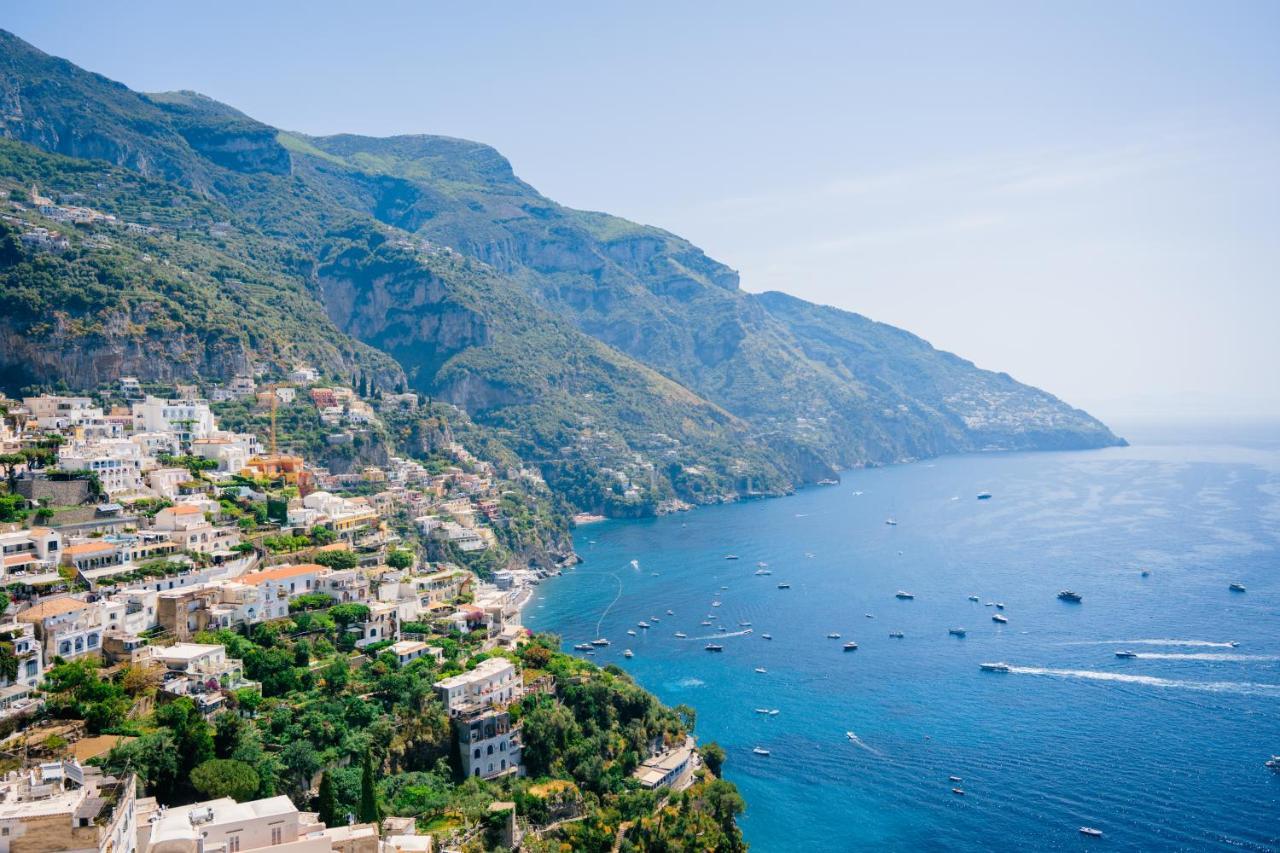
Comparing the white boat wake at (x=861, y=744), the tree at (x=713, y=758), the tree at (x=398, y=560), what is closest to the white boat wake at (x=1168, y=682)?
the white boat wake at (x=861, y=744)

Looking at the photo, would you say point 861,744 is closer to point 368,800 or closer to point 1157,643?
point 1157,643

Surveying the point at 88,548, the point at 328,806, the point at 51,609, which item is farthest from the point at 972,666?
the point at 51,609

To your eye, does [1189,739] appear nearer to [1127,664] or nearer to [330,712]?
[1127,664]

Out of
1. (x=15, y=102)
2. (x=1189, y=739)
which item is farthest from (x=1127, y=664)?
(x=15, y=102)

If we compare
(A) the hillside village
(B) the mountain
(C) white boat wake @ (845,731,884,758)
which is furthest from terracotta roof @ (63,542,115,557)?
(B) the mountain

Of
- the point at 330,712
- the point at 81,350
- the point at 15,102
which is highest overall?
the point at 15,102

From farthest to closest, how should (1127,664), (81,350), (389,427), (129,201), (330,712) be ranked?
(129,201) → (389,427) → (81,350) → (1127,664) → (330,712)

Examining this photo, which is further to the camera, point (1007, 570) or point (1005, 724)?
point (1007, 570)
